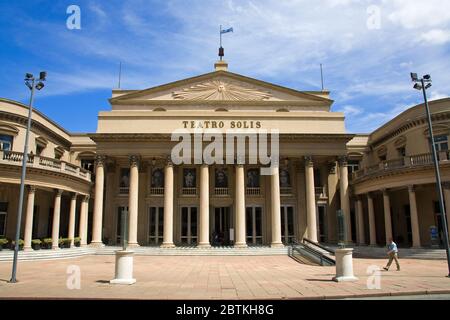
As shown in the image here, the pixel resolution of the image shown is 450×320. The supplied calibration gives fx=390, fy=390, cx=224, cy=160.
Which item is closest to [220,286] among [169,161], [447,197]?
[169,161]

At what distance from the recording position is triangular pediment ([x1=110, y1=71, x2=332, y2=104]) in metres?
35.3

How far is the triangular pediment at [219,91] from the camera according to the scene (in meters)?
35.3

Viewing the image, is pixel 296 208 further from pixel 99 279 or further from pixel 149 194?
pixel 99 279

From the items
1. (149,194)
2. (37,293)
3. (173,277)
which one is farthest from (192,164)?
(37,293)

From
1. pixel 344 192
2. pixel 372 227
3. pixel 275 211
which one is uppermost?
pixel 344 192

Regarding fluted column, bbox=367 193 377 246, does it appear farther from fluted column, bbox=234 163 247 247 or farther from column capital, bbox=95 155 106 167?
column capital, bbox=95 155 106 167

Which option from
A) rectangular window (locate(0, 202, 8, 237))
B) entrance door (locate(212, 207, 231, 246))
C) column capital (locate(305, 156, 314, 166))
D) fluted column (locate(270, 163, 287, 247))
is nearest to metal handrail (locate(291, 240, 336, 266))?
fluted column (locate(270, 163, 287, 247))

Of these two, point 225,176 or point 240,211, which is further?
point 225,176

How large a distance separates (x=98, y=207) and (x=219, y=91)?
14460 mm

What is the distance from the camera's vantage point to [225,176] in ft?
113

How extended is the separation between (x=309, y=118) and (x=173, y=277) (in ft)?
70.2

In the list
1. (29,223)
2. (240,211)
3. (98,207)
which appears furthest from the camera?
(98,207)

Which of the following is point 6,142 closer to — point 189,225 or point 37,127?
point 37,127

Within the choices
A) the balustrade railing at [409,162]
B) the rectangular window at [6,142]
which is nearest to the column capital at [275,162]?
the balustrade railing at [409,162]
